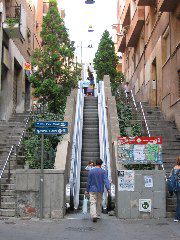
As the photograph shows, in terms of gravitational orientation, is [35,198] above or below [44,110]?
below

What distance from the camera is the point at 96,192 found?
35.5 feet

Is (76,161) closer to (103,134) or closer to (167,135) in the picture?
(103,134)

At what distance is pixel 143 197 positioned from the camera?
36.2ft

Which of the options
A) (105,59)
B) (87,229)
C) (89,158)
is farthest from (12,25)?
(105,59)

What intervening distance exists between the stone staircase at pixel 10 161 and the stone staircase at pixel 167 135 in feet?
13.5

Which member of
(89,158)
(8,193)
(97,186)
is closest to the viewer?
(97,186)

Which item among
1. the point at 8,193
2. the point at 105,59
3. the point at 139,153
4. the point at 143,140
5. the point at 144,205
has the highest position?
the point at 105,59

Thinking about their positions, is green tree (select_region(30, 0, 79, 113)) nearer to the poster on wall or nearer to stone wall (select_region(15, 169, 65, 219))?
stone wall (select_region(15, 169, 65, 219))

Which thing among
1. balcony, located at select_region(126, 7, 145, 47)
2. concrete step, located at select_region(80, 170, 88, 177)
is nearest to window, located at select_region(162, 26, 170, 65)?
balcony, located at select_region(126, 7, 145, 47)

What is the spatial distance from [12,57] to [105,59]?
15275mm

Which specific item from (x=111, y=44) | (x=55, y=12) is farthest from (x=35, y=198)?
(x=111, y=44)

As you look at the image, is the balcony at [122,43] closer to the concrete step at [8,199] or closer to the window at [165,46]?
the window at [165,46]

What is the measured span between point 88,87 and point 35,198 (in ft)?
67.6

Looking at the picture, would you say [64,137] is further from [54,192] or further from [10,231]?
[10,231]
